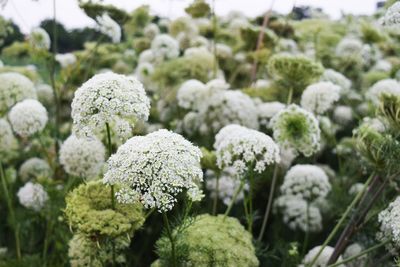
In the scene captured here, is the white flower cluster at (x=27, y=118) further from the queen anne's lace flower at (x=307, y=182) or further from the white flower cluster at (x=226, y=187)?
the queen anne's lace flower at (x=307, y=182)

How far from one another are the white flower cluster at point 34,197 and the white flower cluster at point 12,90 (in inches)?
24.6

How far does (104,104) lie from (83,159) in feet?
4.79

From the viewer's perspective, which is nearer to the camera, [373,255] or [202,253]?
[202,253]

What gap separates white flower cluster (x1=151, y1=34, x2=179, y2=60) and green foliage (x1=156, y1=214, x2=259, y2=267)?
3329mm

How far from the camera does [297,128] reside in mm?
3207

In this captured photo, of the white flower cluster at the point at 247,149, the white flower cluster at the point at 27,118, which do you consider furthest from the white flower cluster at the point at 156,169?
the white flower cluster at the point at 27,118

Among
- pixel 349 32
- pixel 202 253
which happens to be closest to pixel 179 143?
pixel 202 253

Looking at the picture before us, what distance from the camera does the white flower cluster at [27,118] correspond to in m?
3.47

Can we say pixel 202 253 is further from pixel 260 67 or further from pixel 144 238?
pixel 260 67

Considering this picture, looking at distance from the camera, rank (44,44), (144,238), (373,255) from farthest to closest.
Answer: (44,44)
(144,238)
(373,255)

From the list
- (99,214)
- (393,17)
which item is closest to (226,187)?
(393,17)

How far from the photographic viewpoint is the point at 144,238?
13.0 feet

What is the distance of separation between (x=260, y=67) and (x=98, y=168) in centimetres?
263

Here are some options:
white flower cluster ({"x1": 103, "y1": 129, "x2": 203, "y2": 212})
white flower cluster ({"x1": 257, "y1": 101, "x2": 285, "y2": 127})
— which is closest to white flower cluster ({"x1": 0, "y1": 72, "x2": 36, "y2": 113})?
white flower cluster ({"x1": 257, "y1": 101, "x2": 285, "y2": 127})
